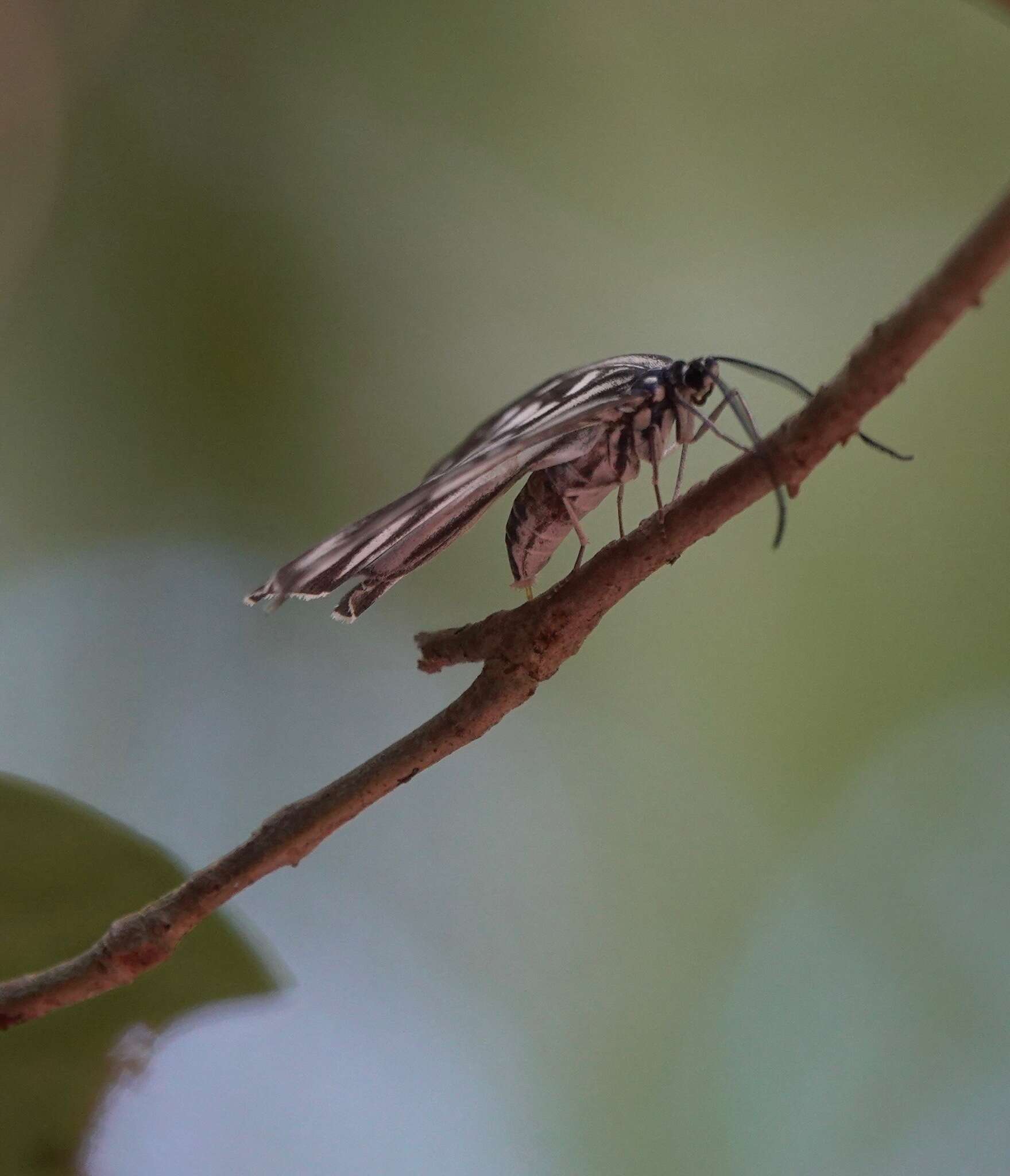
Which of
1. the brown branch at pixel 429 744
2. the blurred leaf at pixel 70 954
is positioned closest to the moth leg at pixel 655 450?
the brown branch at pixel 429 744

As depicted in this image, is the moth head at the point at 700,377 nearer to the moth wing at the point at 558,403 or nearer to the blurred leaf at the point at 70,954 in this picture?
the moth wing at the point at 558,403

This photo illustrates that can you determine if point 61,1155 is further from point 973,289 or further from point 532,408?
point 973,289

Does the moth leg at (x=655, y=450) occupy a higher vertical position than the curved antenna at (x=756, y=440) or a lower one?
higher

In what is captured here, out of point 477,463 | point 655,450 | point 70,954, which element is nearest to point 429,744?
point 477,463

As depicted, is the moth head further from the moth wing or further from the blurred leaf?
the blurred leaf

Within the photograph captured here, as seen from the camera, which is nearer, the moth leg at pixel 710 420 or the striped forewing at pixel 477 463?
the striped forewing at pixel 477 463

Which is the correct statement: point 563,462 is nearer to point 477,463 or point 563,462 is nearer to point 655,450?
point 655,450

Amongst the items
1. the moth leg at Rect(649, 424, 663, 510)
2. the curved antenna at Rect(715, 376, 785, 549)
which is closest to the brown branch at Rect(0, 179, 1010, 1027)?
the curved antenna at Rect(715, 376, 785, 549)

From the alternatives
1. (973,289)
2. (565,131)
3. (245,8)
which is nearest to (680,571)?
(565,131)
